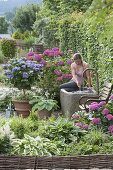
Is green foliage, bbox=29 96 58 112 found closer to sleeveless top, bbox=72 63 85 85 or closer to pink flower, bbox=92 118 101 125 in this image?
sleeveless top, bbox=72 63 85 85

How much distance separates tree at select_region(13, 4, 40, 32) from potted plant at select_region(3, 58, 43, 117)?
3820 centimetres

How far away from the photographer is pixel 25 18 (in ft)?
161

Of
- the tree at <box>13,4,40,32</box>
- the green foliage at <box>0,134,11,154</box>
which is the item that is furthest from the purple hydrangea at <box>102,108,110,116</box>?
the tree at <box>13,4,40,32</box>

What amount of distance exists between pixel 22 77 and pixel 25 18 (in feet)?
129

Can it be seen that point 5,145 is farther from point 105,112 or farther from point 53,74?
point 53,74

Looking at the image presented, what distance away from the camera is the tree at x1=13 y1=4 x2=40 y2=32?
48.8m

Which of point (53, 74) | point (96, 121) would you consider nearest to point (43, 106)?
point (53, 74)

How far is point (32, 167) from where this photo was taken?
13.9 feet

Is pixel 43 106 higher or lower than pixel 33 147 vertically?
lower

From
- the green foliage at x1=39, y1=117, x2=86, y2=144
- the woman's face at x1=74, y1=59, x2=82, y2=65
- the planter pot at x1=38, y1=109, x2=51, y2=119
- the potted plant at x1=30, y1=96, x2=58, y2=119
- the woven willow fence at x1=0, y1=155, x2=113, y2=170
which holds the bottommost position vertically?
the planter pot at x1=38, y1=109, x2=51, y2=119

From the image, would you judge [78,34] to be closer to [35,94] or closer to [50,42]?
[35,94]

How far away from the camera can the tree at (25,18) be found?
48844mm

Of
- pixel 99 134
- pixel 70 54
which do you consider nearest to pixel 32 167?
pixel 99 134

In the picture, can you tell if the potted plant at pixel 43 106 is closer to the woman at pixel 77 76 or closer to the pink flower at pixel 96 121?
the woman at pixel 77 76
